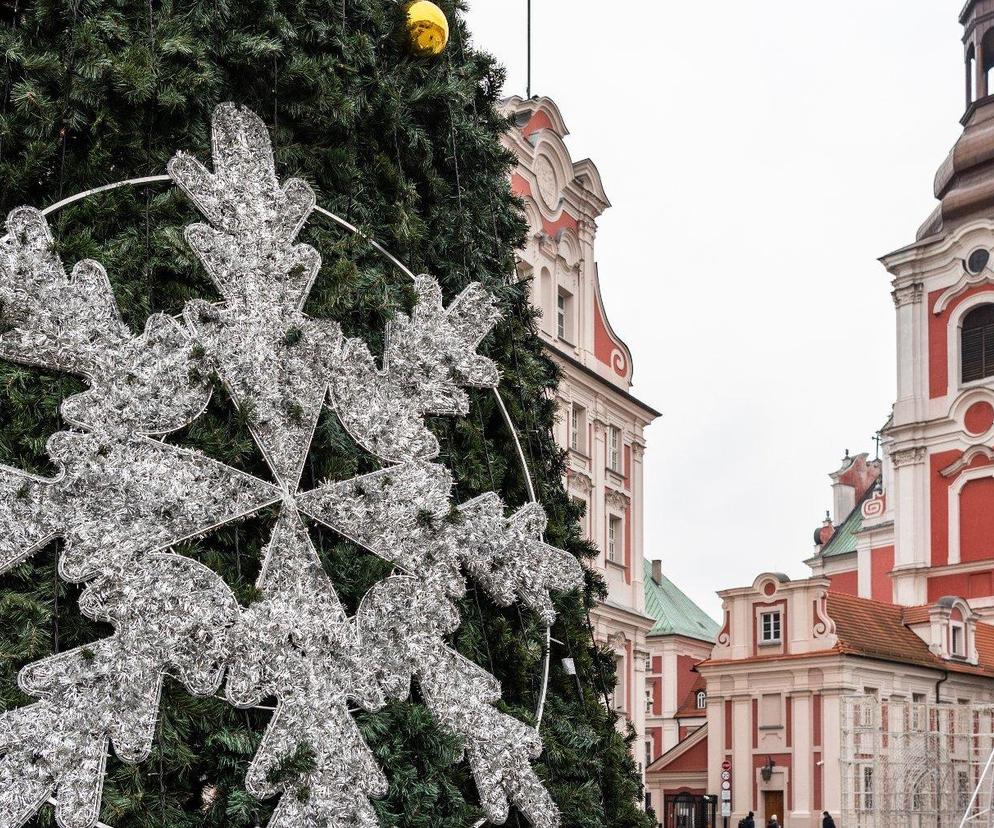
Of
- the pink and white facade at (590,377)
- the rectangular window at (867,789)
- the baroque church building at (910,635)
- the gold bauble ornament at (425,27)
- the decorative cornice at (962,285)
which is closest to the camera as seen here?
the gold bauble ornament at (425,27)

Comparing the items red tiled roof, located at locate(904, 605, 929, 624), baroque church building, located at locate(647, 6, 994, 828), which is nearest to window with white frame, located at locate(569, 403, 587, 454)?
baroque church building, located at locate(647, 6, 994, 828)

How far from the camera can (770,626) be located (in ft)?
95.1

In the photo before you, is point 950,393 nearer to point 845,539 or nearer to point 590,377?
point 845,539

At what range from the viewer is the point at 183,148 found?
3.46 m

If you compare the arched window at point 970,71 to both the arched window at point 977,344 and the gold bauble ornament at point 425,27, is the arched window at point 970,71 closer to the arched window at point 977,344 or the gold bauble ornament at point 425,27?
the arched window at point 977,344

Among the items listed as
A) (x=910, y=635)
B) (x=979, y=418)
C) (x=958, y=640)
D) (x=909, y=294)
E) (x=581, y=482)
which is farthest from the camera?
(x=909, y=294)

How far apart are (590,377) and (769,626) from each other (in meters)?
9.45

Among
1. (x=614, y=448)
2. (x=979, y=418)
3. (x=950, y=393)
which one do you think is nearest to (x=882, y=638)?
(x=979, y=418)

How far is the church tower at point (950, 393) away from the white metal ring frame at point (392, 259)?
31663 millimetres

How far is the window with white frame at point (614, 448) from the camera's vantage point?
22844 millimetres

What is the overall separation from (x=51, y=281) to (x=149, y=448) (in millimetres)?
438

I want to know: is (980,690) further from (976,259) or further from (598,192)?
(598,192)

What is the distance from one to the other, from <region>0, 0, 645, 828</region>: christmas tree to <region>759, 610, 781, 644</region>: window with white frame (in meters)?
25.6

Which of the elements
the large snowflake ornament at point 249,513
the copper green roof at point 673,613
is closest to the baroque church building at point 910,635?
the copper green roof at point 673,613
